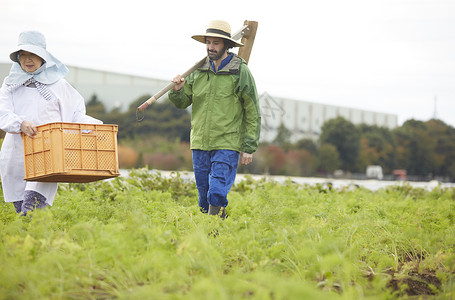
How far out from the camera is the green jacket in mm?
6051

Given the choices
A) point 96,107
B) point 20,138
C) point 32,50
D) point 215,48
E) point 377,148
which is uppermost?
point 96,107

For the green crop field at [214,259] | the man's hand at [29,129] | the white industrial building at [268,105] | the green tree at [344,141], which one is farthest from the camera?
the green tree at [344,141]

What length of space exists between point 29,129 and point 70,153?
45 centimetres

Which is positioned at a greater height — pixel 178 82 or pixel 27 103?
pixel 178 82

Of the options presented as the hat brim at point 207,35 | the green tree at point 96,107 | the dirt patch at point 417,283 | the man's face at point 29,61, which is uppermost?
the green tree at point 96,107

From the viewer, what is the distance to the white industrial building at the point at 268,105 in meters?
32.2

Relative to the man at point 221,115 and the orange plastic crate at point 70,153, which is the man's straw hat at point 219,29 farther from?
the orange plastic crate at point 70,153

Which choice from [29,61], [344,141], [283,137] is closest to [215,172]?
[29,61]

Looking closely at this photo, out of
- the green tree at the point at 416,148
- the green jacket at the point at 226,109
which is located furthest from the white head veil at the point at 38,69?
the green tree at the point at 416,148

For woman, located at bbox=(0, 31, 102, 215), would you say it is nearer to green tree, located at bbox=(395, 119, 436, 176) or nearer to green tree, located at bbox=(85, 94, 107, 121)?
green tree, located at bbox=(85, 94, 107, 121)

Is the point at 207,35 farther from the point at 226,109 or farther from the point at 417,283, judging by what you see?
the point at 417,283

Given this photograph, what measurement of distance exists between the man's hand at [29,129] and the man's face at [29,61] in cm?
64

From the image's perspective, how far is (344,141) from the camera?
2020 inches

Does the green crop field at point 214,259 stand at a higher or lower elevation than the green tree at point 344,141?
lower
